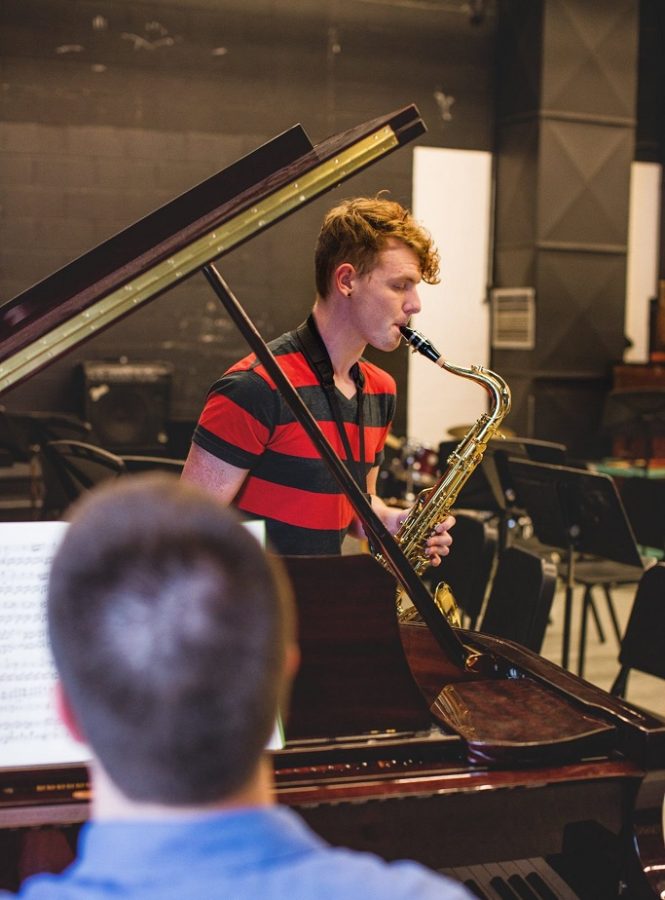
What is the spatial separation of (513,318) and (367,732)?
24.6 ft

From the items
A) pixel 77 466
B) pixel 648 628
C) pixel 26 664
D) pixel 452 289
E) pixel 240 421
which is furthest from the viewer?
pixel 452 289

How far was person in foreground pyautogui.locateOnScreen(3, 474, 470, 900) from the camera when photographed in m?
0.74

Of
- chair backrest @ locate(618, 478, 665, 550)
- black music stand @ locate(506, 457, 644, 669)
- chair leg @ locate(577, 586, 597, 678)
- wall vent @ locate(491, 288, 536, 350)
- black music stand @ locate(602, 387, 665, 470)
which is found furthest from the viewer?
wall vent @ locate(491, 288, 536, 350)

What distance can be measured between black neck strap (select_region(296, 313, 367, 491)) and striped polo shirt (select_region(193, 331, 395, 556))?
0.04 ft

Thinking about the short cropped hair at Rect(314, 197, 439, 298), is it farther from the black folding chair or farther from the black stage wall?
the black stage wall

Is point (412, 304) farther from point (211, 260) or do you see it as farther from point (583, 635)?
point (583, 635)

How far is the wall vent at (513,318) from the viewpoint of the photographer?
28.7 feet

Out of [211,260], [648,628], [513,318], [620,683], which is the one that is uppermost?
[513,318]

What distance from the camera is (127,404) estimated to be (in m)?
7.68

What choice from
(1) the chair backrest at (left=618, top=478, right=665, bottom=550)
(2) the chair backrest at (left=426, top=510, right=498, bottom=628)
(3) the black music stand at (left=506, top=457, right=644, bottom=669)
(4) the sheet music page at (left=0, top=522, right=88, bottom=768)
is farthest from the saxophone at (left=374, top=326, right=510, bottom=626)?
(1) the chair backrest at (left=618, top=478, right=665, bottom=550)

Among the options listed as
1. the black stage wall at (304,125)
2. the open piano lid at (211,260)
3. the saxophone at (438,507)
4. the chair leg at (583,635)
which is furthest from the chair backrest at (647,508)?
the black stage wall at (304,125)

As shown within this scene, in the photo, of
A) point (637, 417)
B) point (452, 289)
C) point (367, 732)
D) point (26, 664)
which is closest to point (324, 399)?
point (367, 732)

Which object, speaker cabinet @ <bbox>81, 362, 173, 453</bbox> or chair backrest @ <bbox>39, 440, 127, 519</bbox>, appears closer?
chair backrest @ <bbox>39, 440, 127, 519</bbox>

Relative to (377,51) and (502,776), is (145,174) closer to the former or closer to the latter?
(377,51)
